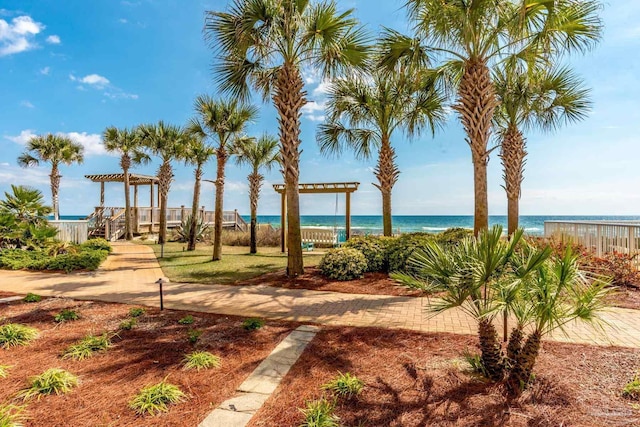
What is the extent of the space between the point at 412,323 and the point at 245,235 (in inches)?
591

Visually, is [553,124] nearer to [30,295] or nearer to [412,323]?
[412,323]

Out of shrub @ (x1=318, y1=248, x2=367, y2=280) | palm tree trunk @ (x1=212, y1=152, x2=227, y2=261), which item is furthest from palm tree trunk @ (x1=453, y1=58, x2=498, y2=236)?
palm tree trunk @ (x1=212, y1=152, x2=227, y2=261)

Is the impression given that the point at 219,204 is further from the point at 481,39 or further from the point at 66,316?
the point at 481,39

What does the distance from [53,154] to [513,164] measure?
1104 inches

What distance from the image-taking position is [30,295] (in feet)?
21.1

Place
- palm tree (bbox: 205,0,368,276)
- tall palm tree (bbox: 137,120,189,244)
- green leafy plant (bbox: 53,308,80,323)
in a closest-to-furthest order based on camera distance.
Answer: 1. green leafy plant (bbox: 53,308,80,323)
2. palm tree (bbox: 205,0,368,276)
3. tall palm tree (bbox: 137,120,189,244)

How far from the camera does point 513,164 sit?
12.5 m

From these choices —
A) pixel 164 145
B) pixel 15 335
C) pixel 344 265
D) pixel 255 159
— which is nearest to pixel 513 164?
pixel 344 265

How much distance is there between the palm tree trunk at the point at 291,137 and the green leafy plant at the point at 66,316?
4.59m

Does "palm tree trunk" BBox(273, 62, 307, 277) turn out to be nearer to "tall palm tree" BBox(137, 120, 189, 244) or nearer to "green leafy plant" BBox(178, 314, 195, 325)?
"green leafy plant" BBox(178, 314, 195, 325)

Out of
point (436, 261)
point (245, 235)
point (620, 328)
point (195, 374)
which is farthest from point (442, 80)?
point (245, 235)

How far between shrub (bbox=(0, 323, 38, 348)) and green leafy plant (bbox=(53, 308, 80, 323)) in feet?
1.73

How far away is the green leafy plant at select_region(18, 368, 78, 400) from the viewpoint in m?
2.92

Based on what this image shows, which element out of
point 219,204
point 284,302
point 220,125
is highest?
point 220,125
